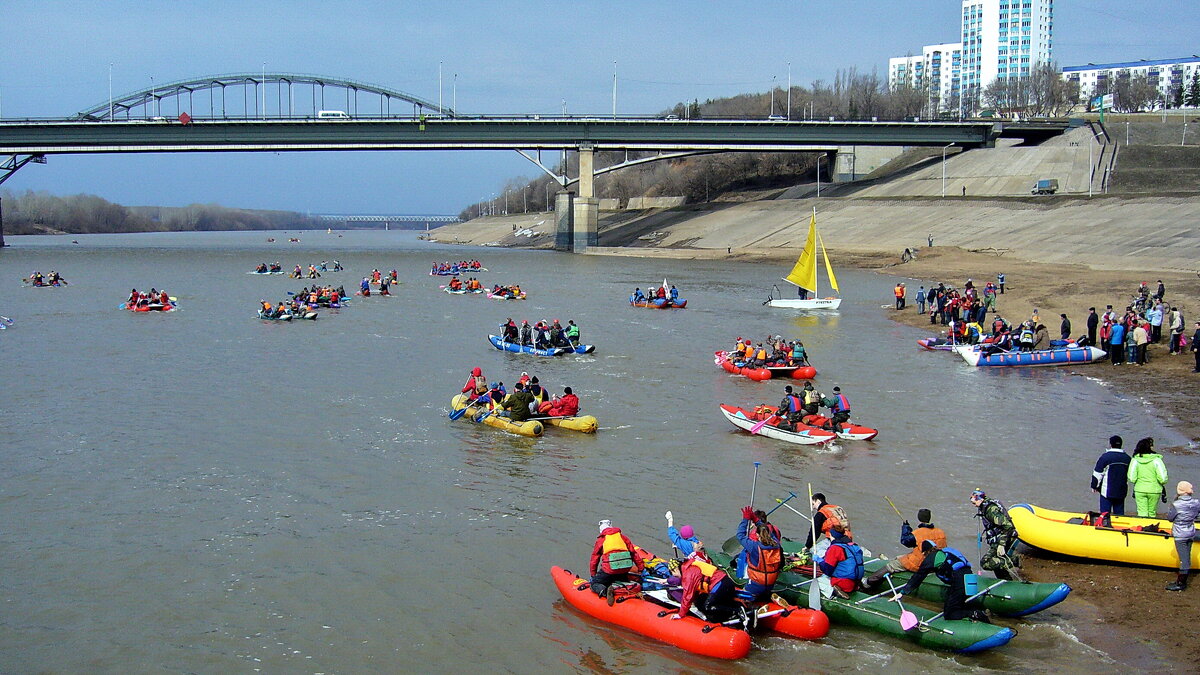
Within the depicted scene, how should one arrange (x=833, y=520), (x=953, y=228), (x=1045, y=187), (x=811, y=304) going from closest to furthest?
(x=833, y=520) < (x=811, y=304) < (x=953, y=228) < (x=1045, y=187)

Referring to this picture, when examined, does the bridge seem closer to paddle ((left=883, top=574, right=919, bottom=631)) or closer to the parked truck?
the parked truck

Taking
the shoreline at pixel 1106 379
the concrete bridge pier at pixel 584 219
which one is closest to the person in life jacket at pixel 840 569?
the shoreline at pixel 1106 379

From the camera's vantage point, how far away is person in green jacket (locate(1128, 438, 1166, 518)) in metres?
15.3

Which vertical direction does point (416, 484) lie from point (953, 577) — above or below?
below

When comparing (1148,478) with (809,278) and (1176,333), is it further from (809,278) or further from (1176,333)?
(809,278)

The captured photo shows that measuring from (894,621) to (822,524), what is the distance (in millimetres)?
1650

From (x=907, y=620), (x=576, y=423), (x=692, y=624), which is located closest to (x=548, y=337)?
(x=576, y=423)

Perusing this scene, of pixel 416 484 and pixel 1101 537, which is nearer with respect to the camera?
pixel 1101 537

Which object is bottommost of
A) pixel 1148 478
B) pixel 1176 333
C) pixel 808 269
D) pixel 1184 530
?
pixel 1184 530

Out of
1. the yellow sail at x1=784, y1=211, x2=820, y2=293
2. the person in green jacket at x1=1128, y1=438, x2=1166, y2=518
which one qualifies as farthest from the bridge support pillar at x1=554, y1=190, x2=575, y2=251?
the person in green jacket at x1=1128, y1=438, x2=1166, y2=518

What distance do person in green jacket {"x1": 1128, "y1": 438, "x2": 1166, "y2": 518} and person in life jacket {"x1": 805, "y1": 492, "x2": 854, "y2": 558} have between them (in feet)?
16.3

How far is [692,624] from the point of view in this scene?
12859 mm

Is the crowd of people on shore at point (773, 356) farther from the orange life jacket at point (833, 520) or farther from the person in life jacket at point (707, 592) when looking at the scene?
the person in life jacket at point (707, 592)

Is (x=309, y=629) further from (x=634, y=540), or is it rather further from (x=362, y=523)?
(x=634, y=540)
